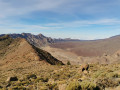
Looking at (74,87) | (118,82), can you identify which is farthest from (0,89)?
(118,82)

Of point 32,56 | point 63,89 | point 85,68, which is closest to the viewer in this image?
point 63,89

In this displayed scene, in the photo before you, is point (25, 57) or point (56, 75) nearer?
point (56, 75)

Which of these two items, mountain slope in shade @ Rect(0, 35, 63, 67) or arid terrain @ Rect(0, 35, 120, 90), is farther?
mountain slope in shade @ Rect(0, 35, 63, 67)

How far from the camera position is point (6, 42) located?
73.2 metres

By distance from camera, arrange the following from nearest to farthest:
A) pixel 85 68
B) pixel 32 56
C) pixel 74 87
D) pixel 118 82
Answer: pixel 74 87, pixel 118 82, pixel 85 68, pixel 32 56

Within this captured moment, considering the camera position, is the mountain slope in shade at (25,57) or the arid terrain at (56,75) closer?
the arid terrain at (56,75)

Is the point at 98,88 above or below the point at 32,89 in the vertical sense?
above

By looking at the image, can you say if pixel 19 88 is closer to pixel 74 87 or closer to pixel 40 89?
pixel 40 89

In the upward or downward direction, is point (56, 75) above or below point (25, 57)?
above

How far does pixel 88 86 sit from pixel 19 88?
661cm

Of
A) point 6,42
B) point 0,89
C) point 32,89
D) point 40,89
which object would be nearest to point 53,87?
point 40,89

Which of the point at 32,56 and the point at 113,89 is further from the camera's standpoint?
the point at 32,56

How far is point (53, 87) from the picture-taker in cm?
1053

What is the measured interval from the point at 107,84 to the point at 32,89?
670cm
